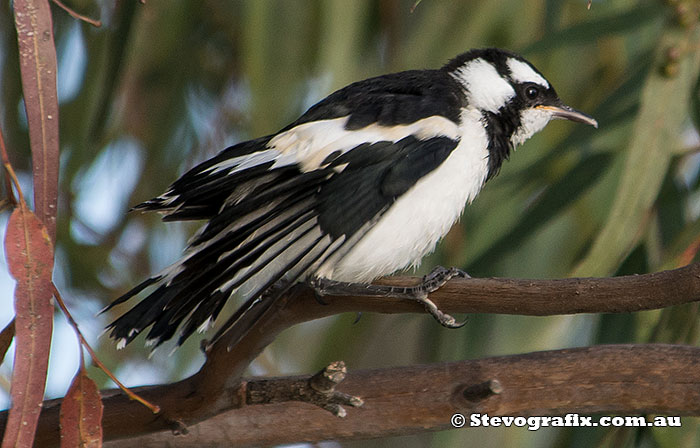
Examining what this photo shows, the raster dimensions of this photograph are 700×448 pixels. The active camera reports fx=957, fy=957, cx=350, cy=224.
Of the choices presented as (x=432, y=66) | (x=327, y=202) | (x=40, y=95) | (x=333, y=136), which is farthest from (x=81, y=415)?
(x=432, y=66)

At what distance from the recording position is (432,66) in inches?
84.9

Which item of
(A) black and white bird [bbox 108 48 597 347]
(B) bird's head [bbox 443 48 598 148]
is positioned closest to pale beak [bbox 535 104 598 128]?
(B) bird's head [bbox 443 48 598 148]

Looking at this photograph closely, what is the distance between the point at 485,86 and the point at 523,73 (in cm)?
9

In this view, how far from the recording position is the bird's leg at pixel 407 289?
122 cm

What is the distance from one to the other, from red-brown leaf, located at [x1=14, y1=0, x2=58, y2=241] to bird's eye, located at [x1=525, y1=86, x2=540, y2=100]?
2.88 ft

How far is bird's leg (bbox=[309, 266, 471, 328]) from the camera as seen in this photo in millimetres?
1225

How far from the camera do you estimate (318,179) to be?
4.50ft

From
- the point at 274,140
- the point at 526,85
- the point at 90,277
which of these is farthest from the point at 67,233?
the point at 526,85

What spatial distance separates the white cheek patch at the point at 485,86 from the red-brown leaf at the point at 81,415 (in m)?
0.83

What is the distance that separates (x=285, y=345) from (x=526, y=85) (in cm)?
144

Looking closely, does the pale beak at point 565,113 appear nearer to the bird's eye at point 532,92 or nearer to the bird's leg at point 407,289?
the bird's eye at point 532,92

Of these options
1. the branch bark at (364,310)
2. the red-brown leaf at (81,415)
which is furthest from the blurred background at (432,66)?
the red-brown leaf at (81,415)

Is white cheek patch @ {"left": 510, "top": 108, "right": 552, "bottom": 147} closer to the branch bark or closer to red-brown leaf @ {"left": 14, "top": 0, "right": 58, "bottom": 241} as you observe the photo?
the branch bark

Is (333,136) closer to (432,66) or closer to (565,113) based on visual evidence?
(565,113)
